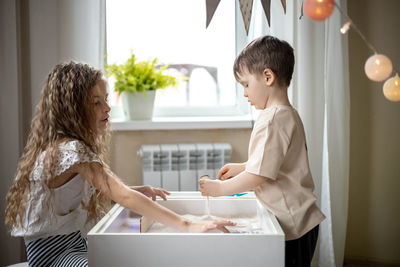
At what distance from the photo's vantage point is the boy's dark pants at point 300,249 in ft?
4.44

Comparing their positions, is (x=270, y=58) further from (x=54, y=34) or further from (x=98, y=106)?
(x=54, y=34)

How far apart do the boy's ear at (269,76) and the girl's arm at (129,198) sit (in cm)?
48

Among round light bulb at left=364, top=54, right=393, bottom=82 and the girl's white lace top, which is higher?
round light bulb at left=364, top=54, right=393, bottom=82

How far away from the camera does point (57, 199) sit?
4.53 feet

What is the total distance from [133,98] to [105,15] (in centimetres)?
47

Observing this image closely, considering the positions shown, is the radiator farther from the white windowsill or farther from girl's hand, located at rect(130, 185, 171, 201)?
girl's hand, located at rect(130, 185, 171, 201)

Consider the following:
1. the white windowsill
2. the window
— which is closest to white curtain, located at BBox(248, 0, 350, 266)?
the white windowsill

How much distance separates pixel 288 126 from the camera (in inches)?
52.3

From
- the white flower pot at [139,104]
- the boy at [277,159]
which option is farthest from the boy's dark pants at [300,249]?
the white flower pot at [139,104]

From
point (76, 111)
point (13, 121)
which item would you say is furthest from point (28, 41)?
point (76, 111)

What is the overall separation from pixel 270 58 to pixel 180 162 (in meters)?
1.15

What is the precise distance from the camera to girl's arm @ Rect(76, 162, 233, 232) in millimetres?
1261

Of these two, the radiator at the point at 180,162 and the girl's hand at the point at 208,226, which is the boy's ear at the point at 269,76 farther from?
the radiator at the point at 180,162

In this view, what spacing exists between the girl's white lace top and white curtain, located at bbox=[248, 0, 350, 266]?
1.14 meters
